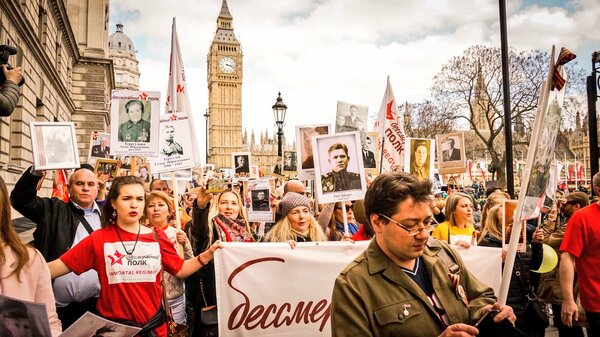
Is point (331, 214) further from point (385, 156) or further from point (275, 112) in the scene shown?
Answer: point (275, 112)

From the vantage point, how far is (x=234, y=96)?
125938 mm

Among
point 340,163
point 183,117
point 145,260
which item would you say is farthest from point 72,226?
point 340,163

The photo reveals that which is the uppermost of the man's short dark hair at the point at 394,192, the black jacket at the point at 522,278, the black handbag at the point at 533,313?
the man's short dark hair at the point at 394,192

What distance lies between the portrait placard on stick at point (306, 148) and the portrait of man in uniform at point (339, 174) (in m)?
0.59

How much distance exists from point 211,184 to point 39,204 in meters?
1.84

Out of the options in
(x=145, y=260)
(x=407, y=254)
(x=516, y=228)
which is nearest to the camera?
(x=407, y=254)

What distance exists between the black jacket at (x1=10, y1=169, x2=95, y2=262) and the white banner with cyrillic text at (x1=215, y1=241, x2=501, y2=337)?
1.24 metres

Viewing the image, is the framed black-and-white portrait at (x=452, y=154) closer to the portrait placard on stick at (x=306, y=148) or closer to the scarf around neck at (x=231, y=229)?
the portrait placard on stick at (x=306, y=148)

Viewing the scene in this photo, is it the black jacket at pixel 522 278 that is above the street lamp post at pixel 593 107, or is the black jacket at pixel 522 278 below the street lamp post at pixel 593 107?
below

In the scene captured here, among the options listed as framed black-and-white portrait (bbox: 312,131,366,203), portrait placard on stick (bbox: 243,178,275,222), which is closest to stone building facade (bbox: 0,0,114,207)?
portrait placard on stick (bbox: 243,178,275,222)

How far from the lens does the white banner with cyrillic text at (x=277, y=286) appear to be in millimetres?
4355

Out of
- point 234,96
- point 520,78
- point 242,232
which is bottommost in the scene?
point 242,232

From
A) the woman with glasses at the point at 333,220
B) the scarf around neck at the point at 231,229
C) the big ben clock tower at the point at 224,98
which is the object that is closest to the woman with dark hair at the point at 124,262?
the scarf around neck at the point at 231,229

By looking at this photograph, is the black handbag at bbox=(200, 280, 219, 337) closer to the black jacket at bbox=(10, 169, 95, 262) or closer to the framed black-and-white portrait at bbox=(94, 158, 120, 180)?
the black jacket at bbox=(10, 169, 95, 262)
